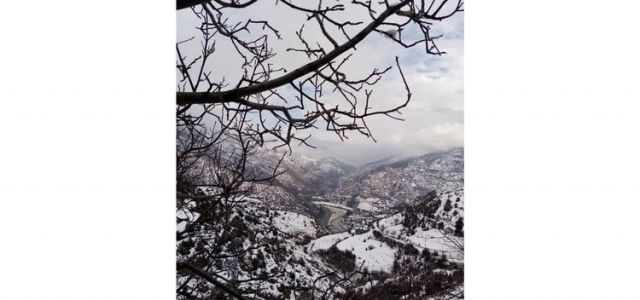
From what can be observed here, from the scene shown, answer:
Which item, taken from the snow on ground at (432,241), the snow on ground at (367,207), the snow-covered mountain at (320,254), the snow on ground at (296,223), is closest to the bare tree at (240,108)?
the snow-covered mountain at (320,254)

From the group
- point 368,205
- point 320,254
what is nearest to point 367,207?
point 368,205

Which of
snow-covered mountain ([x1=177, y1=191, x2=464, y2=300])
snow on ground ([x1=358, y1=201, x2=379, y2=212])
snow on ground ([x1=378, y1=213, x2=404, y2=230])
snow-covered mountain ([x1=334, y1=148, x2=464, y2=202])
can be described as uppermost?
snow-covered mountain ([x1=334, y1=148, x2=464, y2=202])

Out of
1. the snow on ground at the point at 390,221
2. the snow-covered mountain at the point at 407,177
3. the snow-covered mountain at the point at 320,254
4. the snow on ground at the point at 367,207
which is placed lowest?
the snow-covered mountain at the point at 320,254

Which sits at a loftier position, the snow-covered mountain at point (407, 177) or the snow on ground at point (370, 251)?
the snow-covered mountain at point (407, 177)

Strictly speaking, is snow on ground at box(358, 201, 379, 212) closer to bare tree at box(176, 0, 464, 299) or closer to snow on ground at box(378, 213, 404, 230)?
snow on ground at box(378, 213, 404, 230)

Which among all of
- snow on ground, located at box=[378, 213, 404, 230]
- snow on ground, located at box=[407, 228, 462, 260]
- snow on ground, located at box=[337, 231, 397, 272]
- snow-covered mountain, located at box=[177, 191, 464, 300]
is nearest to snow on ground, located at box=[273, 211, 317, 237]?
snow-covered mountain, located at box=[177, 191, 464, 300]

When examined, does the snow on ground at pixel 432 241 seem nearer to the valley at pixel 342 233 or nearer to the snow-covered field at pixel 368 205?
the valley at pixel 342 233
